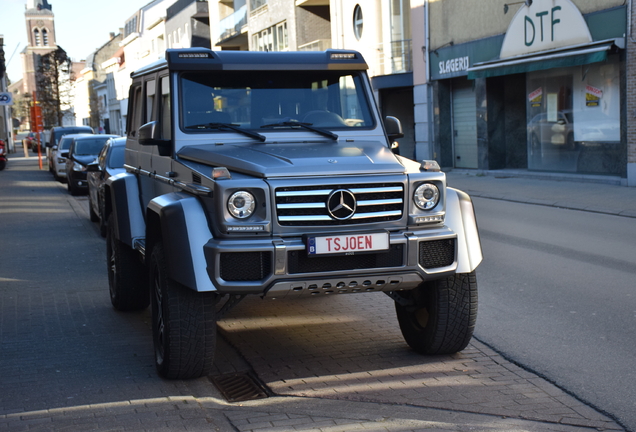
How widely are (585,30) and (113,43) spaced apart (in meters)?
93.1

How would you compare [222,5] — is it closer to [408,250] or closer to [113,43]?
[408,250]

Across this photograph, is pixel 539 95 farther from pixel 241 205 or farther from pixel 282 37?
pixel 282 37

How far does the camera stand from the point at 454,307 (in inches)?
205

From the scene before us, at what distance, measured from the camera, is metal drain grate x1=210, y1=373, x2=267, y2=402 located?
15.9ft

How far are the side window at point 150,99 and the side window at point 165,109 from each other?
0.30 meters

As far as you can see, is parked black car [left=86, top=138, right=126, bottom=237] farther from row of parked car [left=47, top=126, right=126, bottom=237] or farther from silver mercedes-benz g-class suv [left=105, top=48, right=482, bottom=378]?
silver mercedes-benz g-class suv [left=105, top=48, right=482, bottom=378]

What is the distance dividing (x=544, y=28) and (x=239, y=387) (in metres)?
17.1

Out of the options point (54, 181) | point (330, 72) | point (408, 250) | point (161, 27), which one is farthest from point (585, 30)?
point (161, 27)

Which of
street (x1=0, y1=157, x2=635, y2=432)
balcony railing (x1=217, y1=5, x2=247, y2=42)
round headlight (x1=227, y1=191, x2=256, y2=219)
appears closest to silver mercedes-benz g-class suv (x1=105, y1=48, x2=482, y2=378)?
round headlight (x1=227, y1=191, x2=256, y2=219)

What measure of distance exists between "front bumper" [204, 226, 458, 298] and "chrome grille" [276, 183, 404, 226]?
13cm

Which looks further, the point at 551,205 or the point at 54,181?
the point at 54,181

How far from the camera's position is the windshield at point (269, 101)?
587 cm

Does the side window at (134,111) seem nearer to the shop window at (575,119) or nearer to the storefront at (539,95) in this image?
the storefront at (539,95)

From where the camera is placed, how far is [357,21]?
104ft
